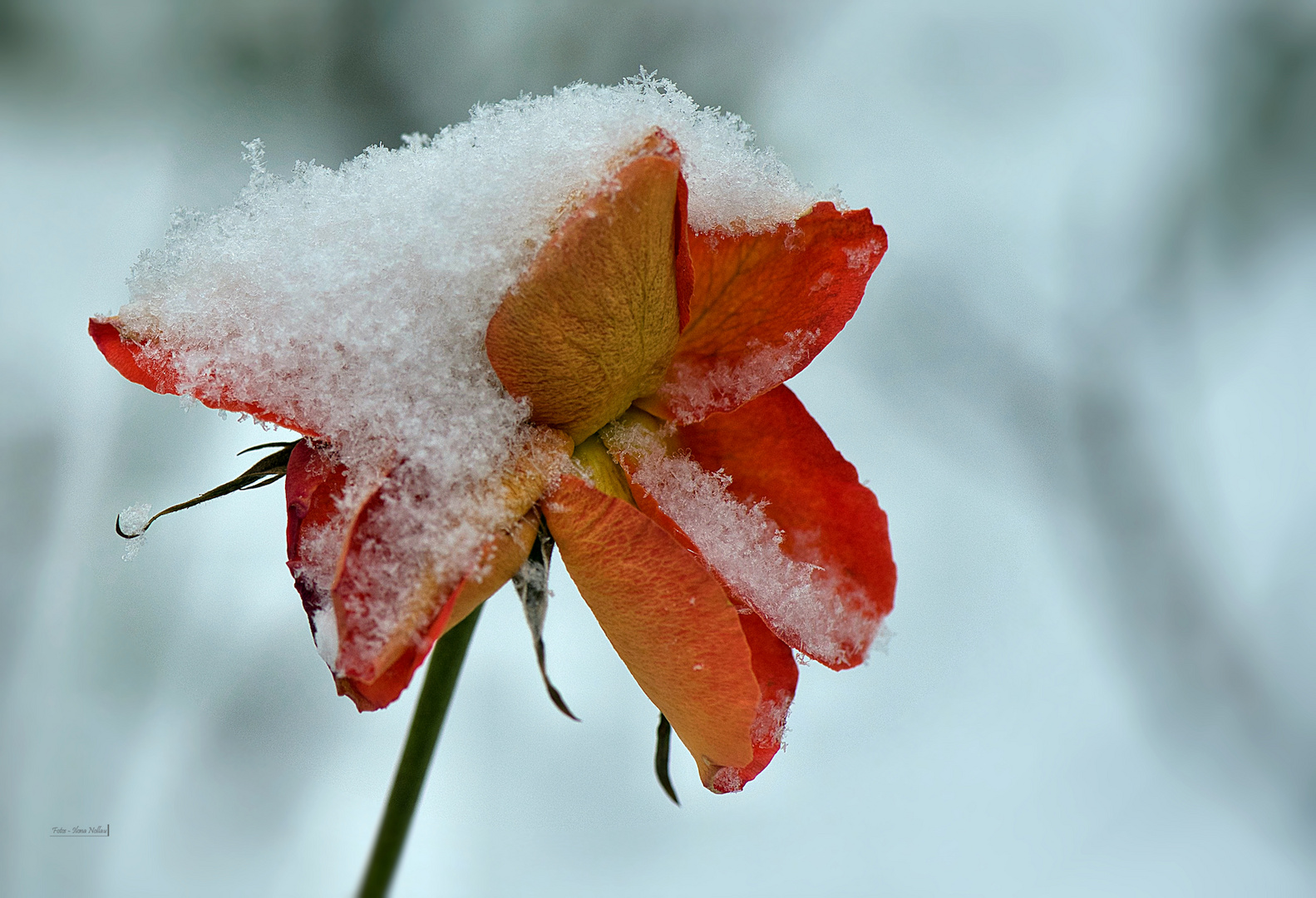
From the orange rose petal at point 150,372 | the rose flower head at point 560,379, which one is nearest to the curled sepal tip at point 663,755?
the rose flower head at point 560,379

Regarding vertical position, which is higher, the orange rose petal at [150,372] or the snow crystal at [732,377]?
the snow crystal at [732,377]

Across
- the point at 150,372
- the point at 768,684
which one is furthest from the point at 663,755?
the point at 150,372

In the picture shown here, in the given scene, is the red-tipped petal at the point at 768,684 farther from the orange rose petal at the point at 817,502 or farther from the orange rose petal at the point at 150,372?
the orange rose petal at the point at 150,372

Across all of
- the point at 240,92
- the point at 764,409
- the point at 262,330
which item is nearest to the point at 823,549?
the point at 764,409

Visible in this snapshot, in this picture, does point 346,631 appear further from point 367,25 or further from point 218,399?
point 367,25

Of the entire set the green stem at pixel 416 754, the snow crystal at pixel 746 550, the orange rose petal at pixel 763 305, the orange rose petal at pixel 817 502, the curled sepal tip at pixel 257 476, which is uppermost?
the orange rose petal at pixel 763 305

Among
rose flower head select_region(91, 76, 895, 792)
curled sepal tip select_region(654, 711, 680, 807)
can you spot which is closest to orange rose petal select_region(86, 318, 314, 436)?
rose flower head select_region(91, 76, 895, 792)
